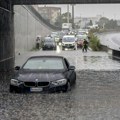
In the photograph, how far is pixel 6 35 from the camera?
1571 inches

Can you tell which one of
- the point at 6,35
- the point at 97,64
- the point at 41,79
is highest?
the point at 6,35

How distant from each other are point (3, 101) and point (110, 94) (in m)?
4.18

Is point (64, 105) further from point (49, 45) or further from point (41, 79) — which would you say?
point (49, 45)

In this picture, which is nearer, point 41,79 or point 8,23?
point 41,79

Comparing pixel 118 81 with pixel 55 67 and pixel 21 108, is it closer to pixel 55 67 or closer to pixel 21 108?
pixel 55 67

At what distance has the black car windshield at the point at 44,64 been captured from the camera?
17.6 meters

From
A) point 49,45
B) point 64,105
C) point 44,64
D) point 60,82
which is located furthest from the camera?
point 49,45

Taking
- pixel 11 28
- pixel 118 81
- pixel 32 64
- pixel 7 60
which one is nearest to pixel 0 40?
pixel 7 60

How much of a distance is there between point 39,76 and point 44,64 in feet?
5.40

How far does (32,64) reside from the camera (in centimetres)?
1800

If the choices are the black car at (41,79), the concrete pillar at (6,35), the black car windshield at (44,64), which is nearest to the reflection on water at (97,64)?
the concrete pillar at (6,35)

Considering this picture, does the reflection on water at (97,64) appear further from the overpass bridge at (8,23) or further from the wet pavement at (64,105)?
the wet pavement at (64,105)

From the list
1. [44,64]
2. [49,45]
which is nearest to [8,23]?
[44,64]

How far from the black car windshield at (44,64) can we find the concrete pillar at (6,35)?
1493 cm
